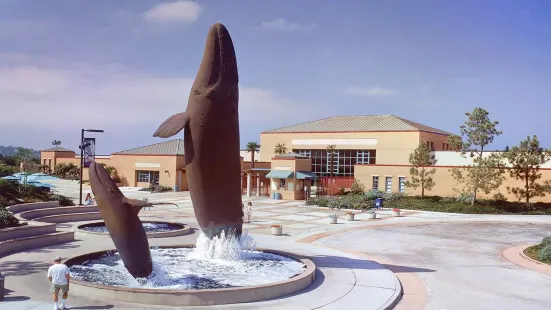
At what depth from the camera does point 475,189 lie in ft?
125

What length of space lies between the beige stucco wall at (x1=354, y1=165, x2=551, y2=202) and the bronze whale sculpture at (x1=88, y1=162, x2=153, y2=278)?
35.9 m

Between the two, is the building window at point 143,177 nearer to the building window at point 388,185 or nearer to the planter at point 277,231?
the building window at point 388,185

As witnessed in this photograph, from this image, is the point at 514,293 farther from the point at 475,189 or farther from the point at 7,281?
the point at 475,189

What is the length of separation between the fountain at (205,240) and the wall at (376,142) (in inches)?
1459

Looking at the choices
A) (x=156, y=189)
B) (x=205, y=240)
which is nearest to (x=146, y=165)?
(x=156, y=189)

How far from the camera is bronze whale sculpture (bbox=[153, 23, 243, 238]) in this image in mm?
13797

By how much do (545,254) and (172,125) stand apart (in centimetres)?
1420

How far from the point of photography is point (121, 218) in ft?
37.8

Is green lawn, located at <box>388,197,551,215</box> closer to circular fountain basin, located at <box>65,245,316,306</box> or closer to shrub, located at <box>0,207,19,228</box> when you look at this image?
circular fountain basin, located at <box>65,245,316,306</box>

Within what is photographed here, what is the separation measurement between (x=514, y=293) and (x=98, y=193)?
37.0 feet

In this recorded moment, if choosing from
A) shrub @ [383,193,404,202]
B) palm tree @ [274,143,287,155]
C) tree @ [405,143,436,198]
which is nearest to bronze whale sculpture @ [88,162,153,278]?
shrub @ [383,193,404,202]

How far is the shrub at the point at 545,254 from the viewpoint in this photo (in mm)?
17844

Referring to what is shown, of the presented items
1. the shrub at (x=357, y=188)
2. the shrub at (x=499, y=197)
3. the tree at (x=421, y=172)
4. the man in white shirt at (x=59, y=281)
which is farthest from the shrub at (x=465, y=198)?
the man in white shirt at (x=59, y=281)

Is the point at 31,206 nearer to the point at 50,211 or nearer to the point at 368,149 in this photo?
the point at 50,211
